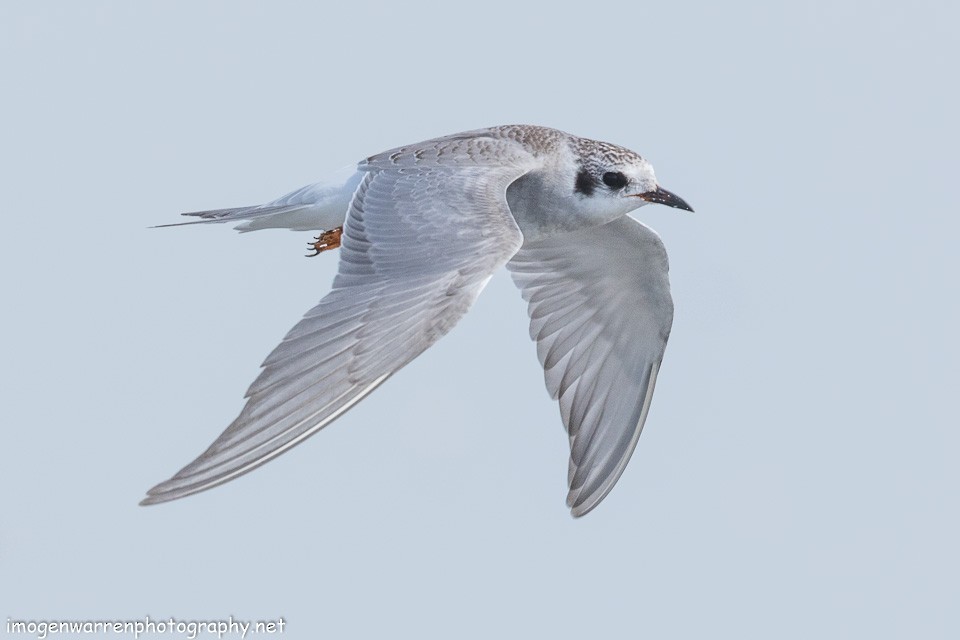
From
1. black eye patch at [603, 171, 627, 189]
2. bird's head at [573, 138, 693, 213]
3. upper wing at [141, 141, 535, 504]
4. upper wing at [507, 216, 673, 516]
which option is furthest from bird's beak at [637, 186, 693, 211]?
upper wing at [507, 216, 673, 516]

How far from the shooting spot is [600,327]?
11.7m

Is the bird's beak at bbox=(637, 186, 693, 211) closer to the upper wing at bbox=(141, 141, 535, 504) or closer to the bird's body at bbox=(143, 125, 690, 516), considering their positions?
the bird's body at bbox=(143, 125, 690, 516)

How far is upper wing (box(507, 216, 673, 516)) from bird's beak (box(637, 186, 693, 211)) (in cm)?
92

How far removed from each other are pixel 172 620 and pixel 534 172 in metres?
3.78

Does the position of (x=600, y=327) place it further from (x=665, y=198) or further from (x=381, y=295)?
(x=381, y=295)

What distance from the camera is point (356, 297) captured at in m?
8.58

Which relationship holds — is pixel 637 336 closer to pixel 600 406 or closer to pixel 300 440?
pixel 600 406

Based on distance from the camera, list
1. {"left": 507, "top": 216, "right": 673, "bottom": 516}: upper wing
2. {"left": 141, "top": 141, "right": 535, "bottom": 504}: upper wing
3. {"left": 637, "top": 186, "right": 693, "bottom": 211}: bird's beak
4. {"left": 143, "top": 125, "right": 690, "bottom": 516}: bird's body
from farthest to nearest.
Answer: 1. {"left": 507, "top": 216, "right": 673, "bottom": 516}: upper wing
2. {"left": 637, "top": 186, "right": 693, "bottom": 211}: bird's beak
3. {"left": 143, "top": 125, "right": 690, "bottom": 516}: bird's body
4. {"left": 141, "top": 141, "right": 535, "bottom": 504}: upper wing

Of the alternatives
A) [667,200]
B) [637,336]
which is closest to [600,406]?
[637,336]

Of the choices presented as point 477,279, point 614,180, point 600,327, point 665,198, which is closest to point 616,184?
point 614,180

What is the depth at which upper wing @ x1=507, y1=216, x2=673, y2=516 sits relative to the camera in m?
11.1

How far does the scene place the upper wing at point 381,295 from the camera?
7504 millimetres

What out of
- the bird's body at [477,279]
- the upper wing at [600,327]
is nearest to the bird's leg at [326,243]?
the bird's body at [477,279]

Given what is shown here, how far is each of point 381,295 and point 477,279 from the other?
537 millimetres
